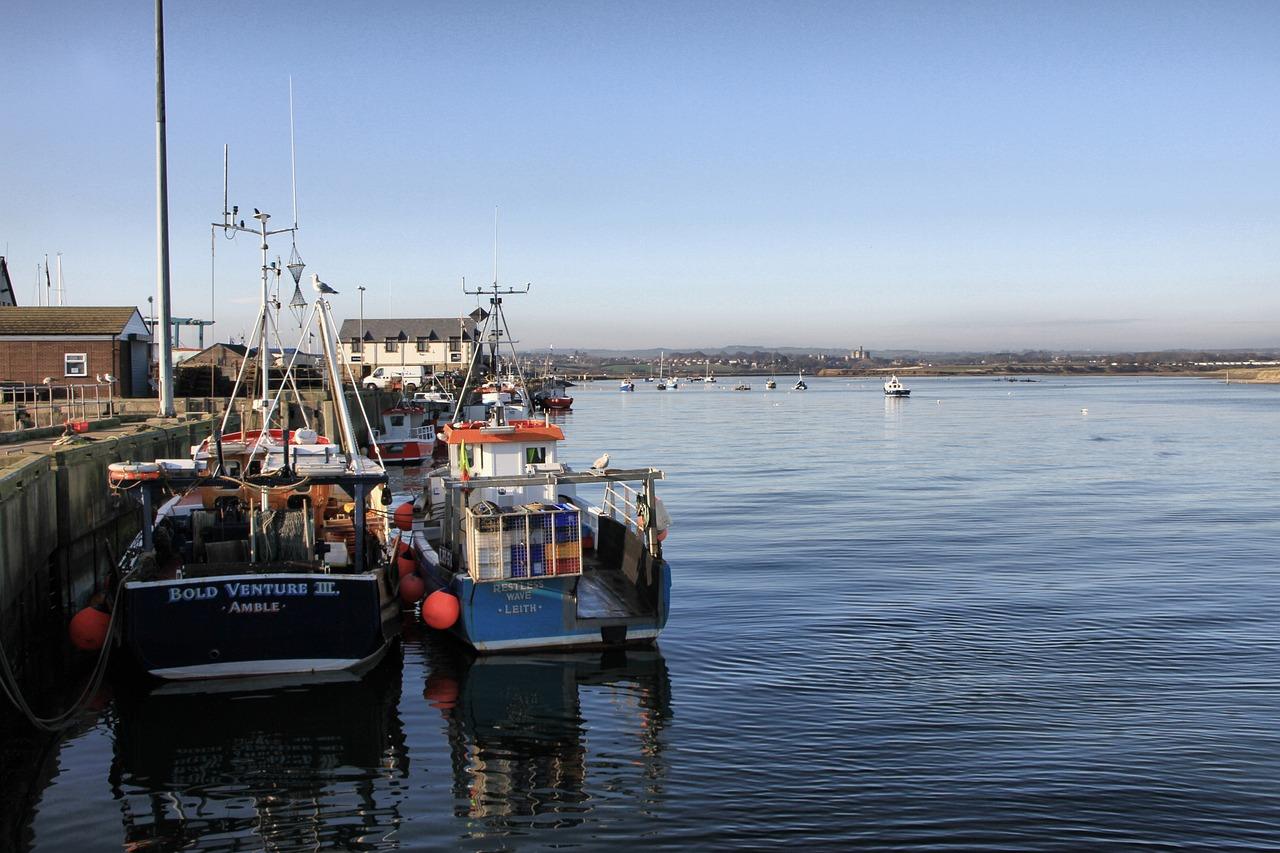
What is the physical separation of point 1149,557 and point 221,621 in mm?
21880

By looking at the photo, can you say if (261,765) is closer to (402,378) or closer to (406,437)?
(406,437)

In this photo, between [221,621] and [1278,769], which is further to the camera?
[221,621]

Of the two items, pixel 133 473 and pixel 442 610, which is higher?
pixel 133 473

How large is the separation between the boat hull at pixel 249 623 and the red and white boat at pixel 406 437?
4293 cm

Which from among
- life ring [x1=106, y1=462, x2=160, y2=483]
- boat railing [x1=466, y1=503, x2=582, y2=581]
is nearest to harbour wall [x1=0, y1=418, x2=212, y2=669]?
life ring [x1=106, y1=462, x2=160, y2=483]

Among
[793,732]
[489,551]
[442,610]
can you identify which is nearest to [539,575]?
[489,551]

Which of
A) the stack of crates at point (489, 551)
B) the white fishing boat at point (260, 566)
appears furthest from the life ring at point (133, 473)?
the stack of crates at point (489, 551)

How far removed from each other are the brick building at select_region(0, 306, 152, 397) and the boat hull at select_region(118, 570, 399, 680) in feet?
101

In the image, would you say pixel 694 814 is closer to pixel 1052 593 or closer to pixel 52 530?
pixel 52 530

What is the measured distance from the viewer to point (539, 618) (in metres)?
17.7

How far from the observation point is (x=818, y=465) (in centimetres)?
5391

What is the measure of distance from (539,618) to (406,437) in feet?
150

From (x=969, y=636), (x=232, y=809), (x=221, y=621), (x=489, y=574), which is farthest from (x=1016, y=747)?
(x=221, y=621)

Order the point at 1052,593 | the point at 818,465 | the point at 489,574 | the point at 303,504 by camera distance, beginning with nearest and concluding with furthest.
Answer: the point at 489,574 < the point at 303,504 < the point at 1052,593 < the point at 818,465
